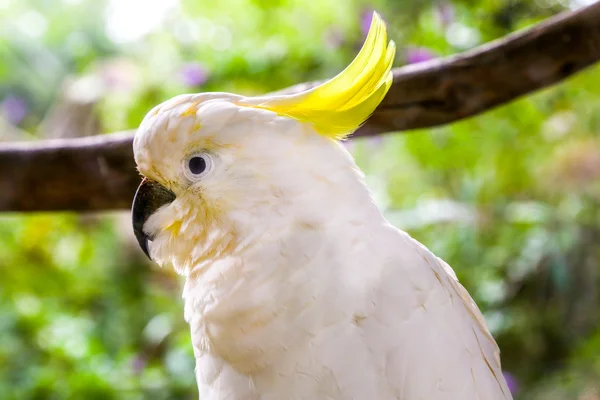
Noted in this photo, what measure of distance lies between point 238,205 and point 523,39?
650mm

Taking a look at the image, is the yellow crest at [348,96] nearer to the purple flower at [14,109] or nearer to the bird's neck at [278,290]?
the bird's neck at [278,290]

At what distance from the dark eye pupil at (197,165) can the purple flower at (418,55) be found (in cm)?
66

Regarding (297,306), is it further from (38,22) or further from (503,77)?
(38,22)

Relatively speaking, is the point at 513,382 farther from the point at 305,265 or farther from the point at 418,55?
the point at 305,265

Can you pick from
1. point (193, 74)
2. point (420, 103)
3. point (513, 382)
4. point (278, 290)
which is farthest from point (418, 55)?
point (193, 74)

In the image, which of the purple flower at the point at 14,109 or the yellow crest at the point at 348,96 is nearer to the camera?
the yellow crest at the point at 348,96

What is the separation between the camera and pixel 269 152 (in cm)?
74

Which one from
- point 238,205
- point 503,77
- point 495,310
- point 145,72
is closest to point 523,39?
point 503,77

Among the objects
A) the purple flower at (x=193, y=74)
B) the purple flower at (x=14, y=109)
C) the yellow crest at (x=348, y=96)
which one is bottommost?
the purple flower at (x=14, y=109)

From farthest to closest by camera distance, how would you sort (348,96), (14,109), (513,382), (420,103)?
(14,109)
(513,382)
(420,103)
(348,96)

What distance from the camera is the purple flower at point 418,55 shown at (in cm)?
130

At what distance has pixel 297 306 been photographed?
71 centimetres

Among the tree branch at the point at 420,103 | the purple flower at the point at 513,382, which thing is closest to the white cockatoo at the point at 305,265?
the tree branch at the point at 420,103

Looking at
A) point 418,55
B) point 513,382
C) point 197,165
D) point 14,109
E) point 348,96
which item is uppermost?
point 348,96
